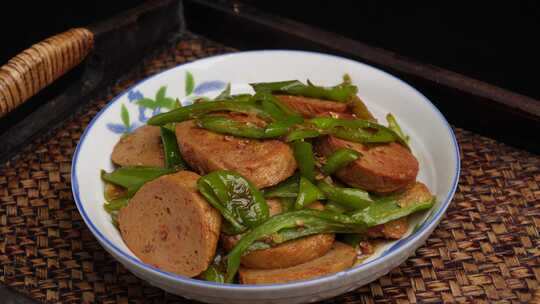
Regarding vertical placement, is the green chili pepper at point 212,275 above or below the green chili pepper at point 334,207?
below

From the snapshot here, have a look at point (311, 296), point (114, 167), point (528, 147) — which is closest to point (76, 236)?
point (114, 167)

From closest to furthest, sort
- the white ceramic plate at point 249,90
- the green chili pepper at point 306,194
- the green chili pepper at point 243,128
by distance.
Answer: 1. the white ceramic plate at point 249,90
2. the green chili pepper at point 306,194
3. the green chili pepper at point 243,128

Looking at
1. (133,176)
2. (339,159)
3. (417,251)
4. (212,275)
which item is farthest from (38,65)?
(417,251)

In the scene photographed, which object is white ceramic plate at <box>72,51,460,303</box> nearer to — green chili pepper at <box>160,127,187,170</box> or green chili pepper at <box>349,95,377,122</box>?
green chili pepper at <box>349,95,377,122</box>

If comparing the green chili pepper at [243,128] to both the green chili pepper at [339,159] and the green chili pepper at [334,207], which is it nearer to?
the green chili pepper at [339,159]

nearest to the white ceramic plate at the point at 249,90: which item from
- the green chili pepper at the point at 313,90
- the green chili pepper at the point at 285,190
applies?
the green chili pepper at the point at 313,90
